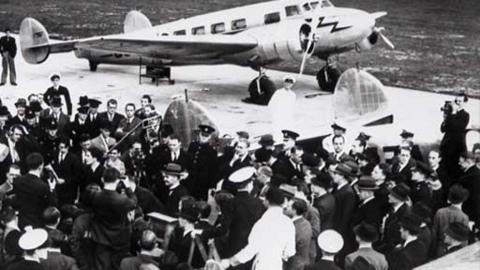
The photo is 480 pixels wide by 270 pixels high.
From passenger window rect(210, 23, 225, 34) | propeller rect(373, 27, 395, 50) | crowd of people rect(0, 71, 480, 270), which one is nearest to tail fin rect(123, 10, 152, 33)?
Answer: passenger window rect(210, 23, 225, 34)

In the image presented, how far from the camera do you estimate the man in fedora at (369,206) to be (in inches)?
288

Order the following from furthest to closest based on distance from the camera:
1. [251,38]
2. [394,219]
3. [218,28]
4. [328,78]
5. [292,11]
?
[328,78], [218,28], [292,11], [251,38], [394,219]

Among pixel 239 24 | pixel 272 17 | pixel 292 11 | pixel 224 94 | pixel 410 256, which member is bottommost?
pixel 224 94

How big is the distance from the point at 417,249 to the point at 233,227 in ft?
5.81

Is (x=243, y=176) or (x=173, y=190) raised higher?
(x=243, y=176)

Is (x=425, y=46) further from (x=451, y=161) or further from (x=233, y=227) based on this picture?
(x=233, y=227)

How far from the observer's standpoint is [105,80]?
2223 cm

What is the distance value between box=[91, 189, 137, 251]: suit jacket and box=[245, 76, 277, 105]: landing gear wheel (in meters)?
12.1

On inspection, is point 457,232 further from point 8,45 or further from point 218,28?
point 8,45

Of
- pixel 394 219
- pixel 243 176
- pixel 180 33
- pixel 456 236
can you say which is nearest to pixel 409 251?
pixel 394 219

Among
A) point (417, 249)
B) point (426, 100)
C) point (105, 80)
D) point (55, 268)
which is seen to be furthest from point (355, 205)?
point (105, 80)

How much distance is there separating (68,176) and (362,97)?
6.96 metres

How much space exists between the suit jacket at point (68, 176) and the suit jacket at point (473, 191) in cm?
492

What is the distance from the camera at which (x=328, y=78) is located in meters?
20.5
